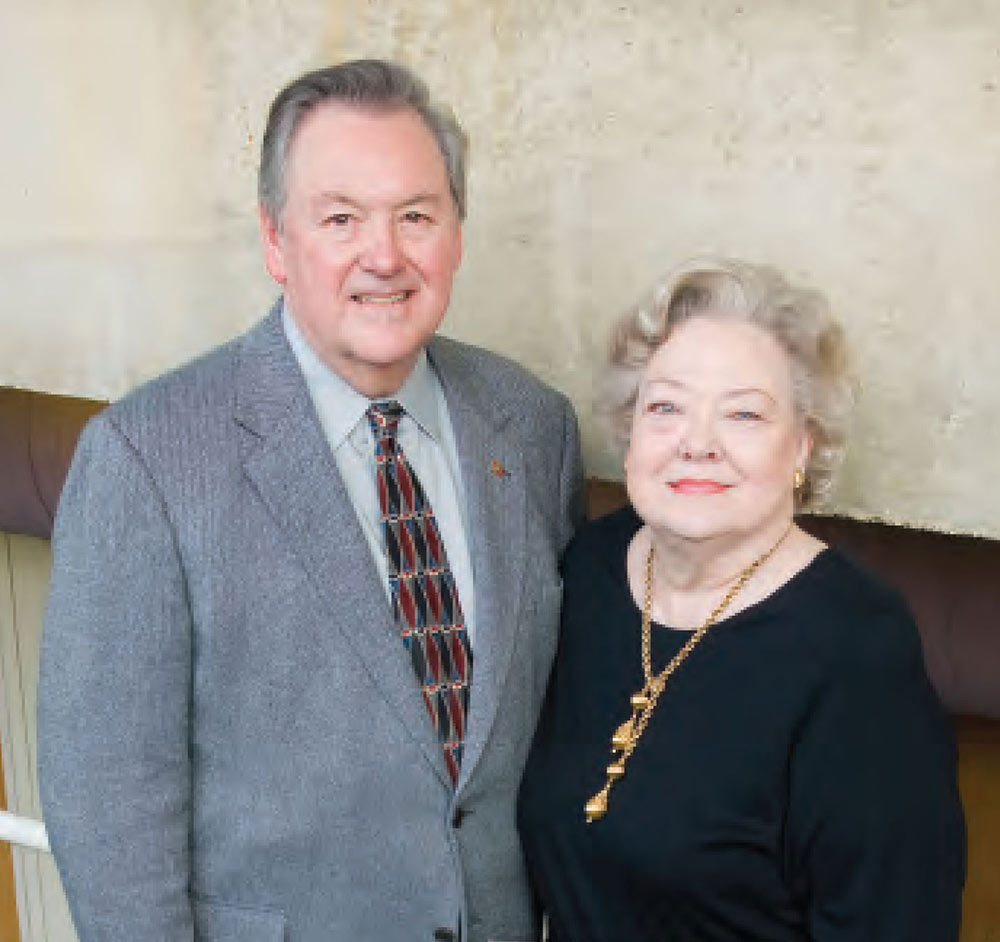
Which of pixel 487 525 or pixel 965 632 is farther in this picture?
pixel 965 632

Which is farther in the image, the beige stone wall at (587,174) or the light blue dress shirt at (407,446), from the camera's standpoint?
the beige stone wall at (587,174)

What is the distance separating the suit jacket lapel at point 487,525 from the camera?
6.38 ft

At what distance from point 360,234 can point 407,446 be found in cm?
30

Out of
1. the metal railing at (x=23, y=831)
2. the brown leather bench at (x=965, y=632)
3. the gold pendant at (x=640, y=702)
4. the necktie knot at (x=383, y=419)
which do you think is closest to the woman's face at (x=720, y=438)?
the gold pendant at (x=640, y=702)

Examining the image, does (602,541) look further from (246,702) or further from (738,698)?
(246,702)

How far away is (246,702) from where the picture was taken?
5.99 feet

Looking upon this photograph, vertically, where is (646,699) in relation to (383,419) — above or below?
below

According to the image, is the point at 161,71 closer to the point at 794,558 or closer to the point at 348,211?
the point at 348,211

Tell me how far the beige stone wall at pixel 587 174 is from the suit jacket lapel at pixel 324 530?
0.72m

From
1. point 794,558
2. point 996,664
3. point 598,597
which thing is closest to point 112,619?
point 598,597

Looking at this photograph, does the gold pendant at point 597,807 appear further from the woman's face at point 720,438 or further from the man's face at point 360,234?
the man's face at point 360,234

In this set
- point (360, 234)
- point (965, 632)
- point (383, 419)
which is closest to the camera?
point (360, 234)

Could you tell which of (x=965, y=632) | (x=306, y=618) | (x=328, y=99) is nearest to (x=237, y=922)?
(x=306, y=618)

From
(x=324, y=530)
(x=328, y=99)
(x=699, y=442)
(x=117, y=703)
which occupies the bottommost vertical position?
(x=117, y=703)
